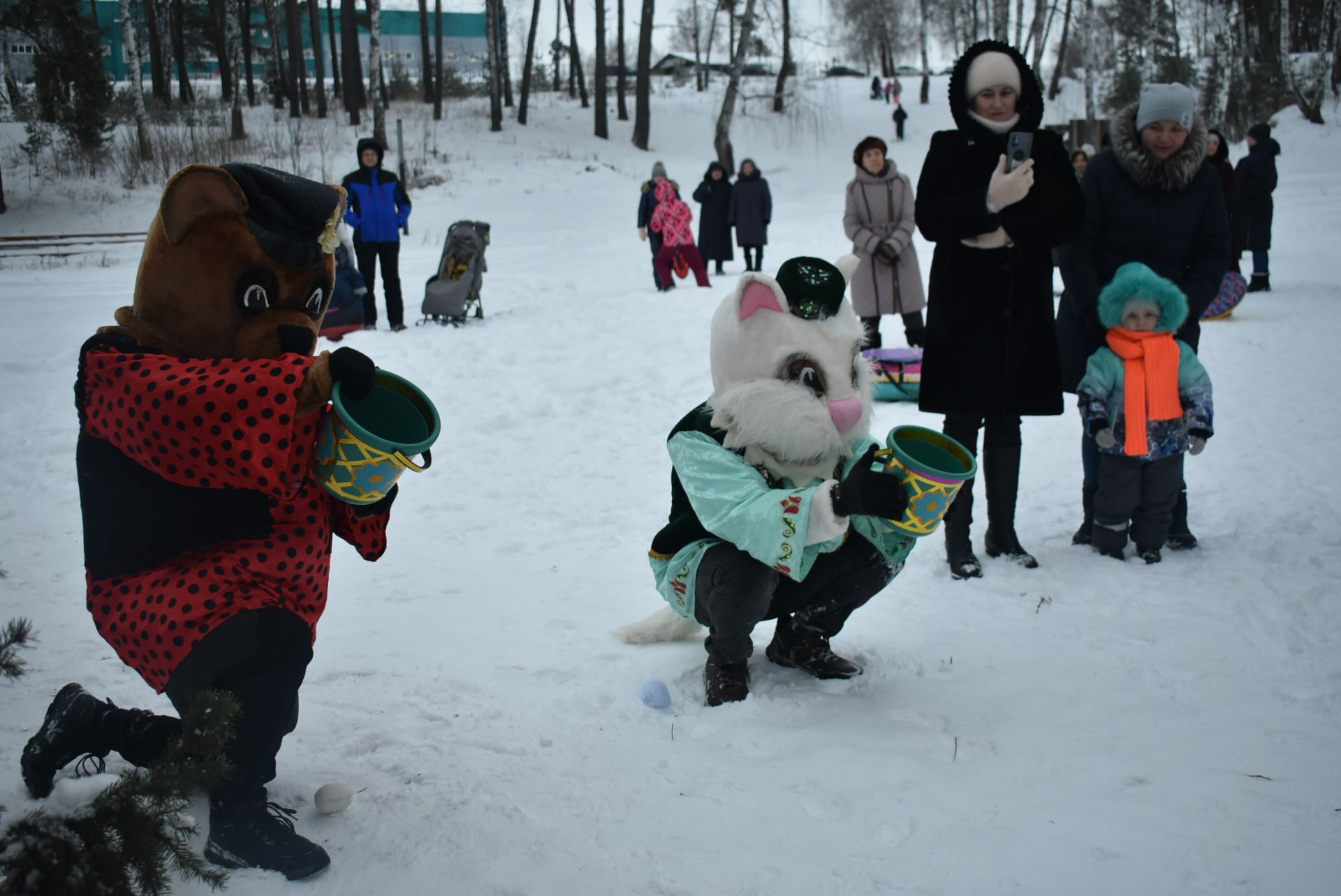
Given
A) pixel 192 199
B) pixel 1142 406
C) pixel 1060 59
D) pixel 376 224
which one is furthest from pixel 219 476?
pixel 1060 59

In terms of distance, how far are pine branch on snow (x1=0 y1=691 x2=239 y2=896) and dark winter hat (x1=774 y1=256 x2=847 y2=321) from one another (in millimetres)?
1820

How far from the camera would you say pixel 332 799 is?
2223 millimetres

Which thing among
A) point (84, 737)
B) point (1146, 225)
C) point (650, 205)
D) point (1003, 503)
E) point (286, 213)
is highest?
point (286, 213)

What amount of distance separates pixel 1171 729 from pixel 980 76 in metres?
2.31

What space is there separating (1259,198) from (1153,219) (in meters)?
7.40

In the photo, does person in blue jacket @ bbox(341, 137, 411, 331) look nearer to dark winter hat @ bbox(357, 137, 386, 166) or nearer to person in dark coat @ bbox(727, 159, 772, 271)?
dark winter hat @ bbox(357, 137, 386, 166)

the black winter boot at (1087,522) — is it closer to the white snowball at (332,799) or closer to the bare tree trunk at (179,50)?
the white snowball at (332,799)

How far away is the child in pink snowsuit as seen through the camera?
11375 mm

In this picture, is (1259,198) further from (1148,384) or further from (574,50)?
(574,50)

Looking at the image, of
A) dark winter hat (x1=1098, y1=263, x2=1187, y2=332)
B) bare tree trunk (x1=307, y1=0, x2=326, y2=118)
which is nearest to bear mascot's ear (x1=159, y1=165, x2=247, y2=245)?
dark winter hat (x1=1098, y1=263, x2=1187, y2=332)

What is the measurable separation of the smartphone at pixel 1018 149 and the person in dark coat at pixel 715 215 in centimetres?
944

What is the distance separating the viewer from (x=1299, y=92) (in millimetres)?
22609

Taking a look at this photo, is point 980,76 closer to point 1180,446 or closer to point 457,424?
point 1180,446

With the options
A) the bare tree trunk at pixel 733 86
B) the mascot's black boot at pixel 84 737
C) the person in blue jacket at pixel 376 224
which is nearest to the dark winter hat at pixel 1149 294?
the mascot's black boot at pixel 84 737
